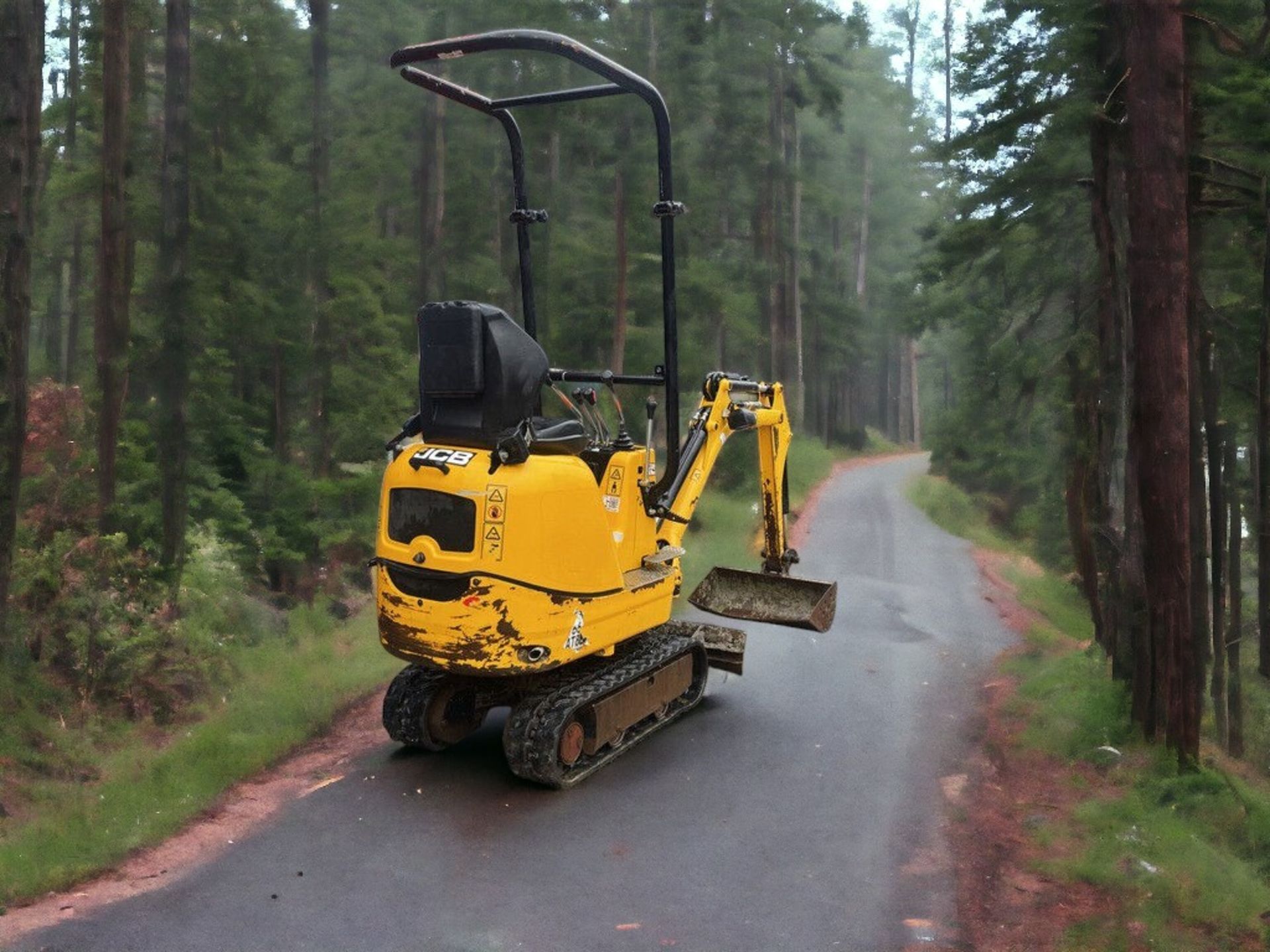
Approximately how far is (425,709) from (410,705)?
110mm

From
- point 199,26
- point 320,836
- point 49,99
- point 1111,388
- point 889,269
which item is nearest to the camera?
point 320,836

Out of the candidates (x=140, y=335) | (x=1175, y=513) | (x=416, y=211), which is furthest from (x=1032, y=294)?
(x=416, y=211)

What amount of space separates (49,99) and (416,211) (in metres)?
9.30

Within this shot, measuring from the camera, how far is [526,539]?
7344 mm

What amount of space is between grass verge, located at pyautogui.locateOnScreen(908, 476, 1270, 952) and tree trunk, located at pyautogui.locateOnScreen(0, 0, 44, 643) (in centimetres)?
740

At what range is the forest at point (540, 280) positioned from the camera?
8938mm

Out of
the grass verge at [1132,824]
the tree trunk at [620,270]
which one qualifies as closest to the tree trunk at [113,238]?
the tree trunk at [620,270]

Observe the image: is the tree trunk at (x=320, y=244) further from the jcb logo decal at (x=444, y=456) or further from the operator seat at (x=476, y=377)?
the jcb logo decal at (x=444, y=456)

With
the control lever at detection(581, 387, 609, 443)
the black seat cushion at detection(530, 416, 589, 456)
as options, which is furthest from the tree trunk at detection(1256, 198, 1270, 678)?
the black seat cushion at detection(530, 416, 589, 456)

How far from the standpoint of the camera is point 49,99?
2730cm

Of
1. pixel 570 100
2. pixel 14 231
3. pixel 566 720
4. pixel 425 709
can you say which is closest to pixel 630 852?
pixel 566 720

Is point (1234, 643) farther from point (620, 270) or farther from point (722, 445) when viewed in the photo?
point (620, 270)

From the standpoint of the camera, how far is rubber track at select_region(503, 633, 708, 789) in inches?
298

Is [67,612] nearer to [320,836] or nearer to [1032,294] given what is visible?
[320,836]
